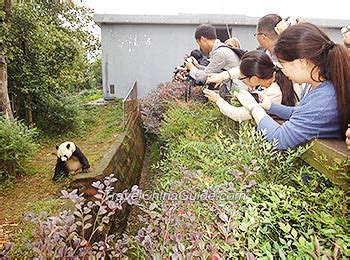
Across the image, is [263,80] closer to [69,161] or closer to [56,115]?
[69,161]

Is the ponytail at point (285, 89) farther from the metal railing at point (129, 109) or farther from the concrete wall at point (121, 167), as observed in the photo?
the metal railing at point (129, 109)

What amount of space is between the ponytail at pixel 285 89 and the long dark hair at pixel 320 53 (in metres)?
0.99

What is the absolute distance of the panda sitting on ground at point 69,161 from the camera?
19.2ft

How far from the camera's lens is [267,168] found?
199 cm

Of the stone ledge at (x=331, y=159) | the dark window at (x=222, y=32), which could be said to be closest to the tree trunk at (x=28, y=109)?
the dark window at (x=222, y=32)

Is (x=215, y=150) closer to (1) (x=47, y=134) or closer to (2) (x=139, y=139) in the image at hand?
Answer: (2) (x=139, y=139)

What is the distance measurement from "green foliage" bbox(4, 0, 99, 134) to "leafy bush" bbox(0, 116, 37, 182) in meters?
2.14

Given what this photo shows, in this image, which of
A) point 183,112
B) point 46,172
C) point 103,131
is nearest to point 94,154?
point 46,172

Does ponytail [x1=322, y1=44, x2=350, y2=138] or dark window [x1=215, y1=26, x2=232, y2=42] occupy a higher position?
ponytail [x1=322, y1=44, x2=350, y2=138]

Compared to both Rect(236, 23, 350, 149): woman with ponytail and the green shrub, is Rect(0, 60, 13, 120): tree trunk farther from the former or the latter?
Rect(236, 23, 350, 149): woman with ponytail

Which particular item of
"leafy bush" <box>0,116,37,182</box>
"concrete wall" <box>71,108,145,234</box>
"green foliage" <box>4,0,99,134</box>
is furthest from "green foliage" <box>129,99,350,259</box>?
"green foliage" <box>4,0,99,134</box>

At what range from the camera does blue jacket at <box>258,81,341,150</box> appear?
71.5 inches

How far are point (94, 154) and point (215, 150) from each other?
5614 mm

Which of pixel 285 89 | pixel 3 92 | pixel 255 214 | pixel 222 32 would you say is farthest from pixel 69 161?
pixel 222 32
